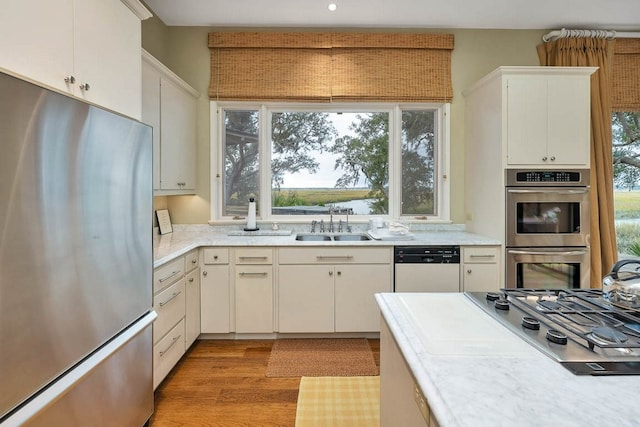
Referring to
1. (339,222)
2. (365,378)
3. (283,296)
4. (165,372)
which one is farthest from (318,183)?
(165,372)

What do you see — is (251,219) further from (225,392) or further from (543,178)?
(543,178)

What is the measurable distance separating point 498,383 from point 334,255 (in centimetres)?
219

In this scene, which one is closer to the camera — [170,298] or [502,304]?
[502,304]

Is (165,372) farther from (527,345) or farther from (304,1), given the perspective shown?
(304,1)

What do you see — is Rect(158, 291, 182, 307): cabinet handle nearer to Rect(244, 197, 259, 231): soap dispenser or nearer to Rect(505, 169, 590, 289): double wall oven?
Rect(244, 197, 259, 231): soap dispenser

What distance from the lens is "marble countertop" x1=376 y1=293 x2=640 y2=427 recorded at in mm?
614

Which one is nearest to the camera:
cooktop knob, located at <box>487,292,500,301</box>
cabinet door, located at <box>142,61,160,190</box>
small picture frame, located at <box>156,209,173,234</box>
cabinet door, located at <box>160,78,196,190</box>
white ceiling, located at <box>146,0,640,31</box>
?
cooktop knob, located at <box>487,292,500,301</box>

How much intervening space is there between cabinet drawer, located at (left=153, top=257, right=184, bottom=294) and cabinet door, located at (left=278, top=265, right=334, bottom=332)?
784mm

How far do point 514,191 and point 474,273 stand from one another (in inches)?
29.0

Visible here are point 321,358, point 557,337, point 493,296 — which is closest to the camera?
point 557,337

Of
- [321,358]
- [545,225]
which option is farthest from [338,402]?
[545,225]

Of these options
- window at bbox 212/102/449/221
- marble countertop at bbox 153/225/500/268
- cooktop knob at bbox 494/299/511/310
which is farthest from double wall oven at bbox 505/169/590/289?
cooktop knob at bbox 494/299/511/310

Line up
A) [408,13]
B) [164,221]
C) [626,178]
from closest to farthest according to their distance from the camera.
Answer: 1. [408,13]
2. [164,221]
3. [626,178]

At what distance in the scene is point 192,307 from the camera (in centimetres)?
275
